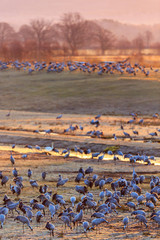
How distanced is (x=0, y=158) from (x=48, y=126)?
10.6 metres

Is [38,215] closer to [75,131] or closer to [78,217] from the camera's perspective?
[78,217]

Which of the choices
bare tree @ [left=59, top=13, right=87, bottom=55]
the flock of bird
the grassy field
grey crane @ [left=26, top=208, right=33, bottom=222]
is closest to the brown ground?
grey crane @ [left=26, top=208, right=33, bottom=222]

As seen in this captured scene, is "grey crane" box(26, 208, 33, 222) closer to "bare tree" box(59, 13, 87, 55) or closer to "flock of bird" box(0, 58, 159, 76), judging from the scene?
"flock of bird" box(0, 58, 159, 76)

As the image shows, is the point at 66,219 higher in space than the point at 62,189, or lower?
higher

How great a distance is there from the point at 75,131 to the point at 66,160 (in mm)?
8255

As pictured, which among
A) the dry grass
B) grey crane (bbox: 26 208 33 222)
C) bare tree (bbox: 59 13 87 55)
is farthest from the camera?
bare tree (bbox: 59 13 87 55)

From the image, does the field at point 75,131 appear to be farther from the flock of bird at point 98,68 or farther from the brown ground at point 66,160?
the flock of bird at point 98,68

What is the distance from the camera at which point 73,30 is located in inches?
6491

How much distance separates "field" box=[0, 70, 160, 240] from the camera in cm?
1453

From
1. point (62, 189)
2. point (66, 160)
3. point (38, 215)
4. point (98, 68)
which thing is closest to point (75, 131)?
point (66, 160)

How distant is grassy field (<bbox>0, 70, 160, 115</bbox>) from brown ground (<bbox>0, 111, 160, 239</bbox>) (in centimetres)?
365

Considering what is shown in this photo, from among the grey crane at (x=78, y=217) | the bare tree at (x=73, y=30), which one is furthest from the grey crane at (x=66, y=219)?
the bare tree at (x=73, y=30)

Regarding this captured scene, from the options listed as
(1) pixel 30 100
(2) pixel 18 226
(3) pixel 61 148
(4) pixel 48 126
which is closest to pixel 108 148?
(3) pixel 61 148

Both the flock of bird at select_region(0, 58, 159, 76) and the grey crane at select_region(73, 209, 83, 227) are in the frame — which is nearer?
the grey crane at select_region(73, 209, 83, 227)
